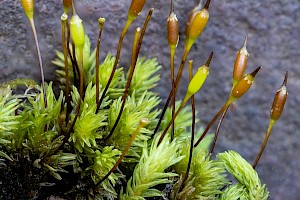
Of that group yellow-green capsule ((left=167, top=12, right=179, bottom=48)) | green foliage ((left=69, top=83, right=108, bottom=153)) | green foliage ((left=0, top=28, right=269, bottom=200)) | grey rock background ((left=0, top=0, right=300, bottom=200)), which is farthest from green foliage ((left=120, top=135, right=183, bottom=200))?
grey rock background ((left=0, top=0, right=300, bottom=200))

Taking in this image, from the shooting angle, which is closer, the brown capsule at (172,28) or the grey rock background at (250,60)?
the brown capsule at (172,28)

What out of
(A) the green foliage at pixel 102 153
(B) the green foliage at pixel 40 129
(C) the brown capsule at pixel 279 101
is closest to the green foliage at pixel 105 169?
(A) the green foliage at pixel 102 153

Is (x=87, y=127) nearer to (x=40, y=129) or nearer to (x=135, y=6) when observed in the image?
(x=40, y=129)

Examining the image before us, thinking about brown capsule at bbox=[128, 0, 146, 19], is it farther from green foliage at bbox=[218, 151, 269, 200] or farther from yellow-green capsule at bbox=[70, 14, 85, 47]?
green foliage at bbox=[218, 151, 269, 200]

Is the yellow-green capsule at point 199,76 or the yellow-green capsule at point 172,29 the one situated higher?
the yellow-green capsule at point 172,29

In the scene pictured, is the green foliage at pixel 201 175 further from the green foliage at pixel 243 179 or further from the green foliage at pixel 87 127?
the green foliage at pixel 87 127

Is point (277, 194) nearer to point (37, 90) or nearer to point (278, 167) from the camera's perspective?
point (278, 167)

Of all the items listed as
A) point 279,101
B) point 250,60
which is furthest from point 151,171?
point 250,60
